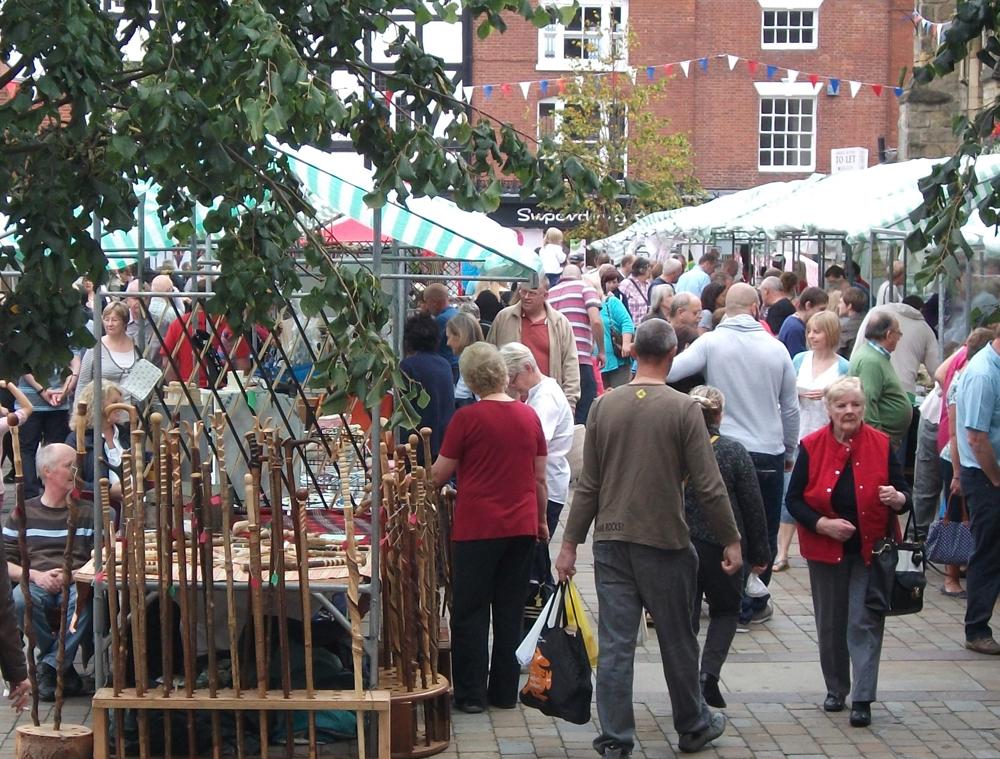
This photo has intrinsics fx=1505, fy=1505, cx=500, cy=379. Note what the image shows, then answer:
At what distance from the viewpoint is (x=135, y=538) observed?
5859 millimetres

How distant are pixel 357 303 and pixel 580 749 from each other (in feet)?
7.83

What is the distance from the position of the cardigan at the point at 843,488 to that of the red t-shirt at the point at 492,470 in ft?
3.98

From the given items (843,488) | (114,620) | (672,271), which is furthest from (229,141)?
(672,271)

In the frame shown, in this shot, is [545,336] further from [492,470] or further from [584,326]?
[492,470]

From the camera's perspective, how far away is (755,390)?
28.5 ft

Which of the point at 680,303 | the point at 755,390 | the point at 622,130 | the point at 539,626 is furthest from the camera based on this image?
the point at 622,130

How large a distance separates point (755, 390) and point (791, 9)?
34167 millimetres

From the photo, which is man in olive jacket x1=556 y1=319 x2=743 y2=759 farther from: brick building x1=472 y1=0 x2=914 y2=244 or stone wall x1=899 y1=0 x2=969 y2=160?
brick building x1=472 y1=0 x2=914 y2=244

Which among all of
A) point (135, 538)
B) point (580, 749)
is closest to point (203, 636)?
point (135, 538)

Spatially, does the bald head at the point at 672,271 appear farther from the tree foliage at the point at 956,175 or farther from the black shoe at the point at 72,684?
the tree foliage at the point at 956,175

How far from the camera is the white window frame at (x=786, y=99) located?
41.1 m

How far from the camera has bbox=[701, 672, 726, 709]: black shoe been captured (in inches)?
273

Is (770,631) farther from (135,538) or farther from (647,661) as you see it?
(135,538)

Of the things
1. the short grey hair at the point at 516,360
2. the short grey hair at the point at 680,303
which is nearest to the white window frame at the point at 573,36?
the short grey hair at the point at 680,303
